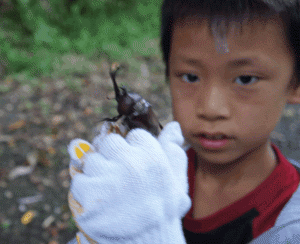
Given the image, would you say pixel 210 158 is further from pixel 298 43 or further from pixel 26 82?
pixel 26 82

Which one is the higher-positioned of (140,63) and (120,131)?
(120,131)

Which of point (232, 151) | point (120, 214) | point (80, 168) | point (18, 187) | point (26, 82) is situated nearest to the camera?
point (120, 214)

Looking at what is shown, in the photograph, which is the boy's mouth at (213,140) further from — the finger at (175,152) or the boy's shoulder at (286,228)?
the boy's shoulder at (286,228)

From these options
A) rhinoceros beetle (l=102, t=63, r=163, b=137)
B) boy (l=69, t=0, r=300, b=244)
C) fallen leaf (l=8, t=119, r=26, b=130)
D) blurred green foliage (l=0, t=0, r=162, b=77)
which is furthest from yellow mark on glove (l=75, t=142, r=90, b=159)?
blurred green foliage (l=0, t=0, r=162, b=77)

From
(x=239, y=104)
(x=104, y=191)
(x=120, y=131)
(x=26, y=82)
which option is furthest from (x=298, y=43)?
(x=26, y=82)

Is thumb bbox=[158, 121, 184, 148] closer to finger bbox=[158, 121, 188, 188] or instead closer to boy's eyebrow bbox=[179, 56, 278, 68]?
finger bbox=[158, 121, 188, 188]
